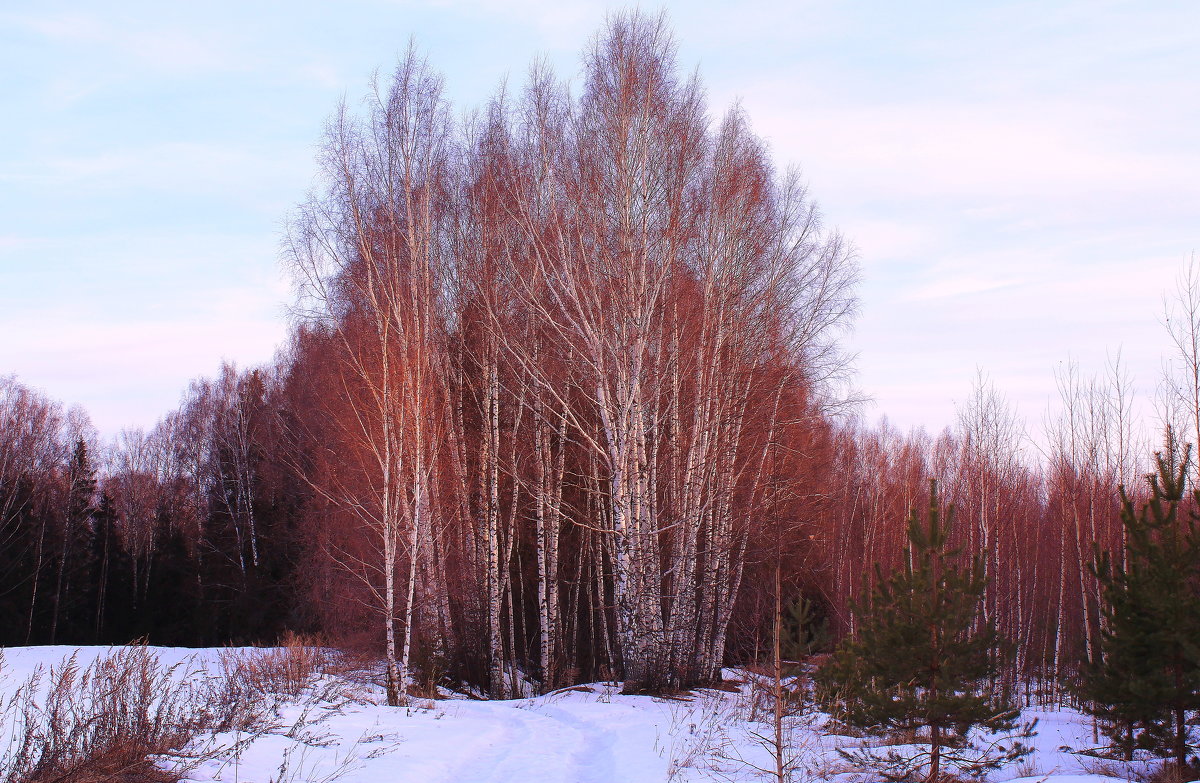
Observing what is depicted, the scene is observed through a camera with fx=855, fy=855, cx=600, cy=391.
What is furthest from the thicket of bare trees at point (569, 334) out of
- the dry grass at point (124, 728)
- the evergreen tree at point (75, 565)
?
the evergreen tree at point (75, 565)

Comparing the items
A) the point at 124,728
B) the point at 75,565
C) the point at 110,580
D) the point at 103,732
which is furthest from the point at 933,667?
the point at 110,580

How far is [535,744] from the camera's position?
9445 mm

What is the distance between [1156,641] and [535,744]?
6.82 meters

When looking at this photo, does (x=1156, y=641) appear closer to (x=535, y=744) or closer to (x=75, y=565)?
(x=535, y=744)

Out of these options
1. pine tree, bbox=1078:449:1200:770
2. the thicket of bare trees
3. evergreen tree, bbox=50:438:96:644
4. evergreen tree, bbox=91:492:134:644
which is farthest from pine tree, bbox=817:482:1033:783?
evergreen tree, bbox=91:492:134:644

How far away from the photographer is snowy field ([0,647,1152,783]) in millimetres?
7406

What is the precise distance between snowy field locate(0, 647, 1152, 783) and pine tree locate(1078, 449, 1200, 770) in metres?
0.66

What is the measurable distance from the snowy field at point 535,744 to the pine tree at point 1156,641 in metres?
0.66

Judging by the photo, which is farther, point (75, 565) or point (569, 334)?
point (75, 565)

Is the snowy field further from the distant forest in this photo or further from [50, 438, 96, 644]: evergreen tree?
[50, 438, 96, 644]: evergreen tree

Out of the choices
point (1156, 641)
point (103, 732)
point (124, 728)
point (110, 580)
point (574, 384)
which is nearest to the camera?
point (103, 732)

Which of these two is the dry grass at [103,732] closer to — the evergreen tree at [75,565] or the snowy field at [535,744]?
the snowy field at [535,744]

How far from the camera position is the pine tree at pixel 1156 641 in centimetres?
889

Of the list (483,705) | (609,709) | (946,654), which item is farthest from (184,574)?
(946,654)
